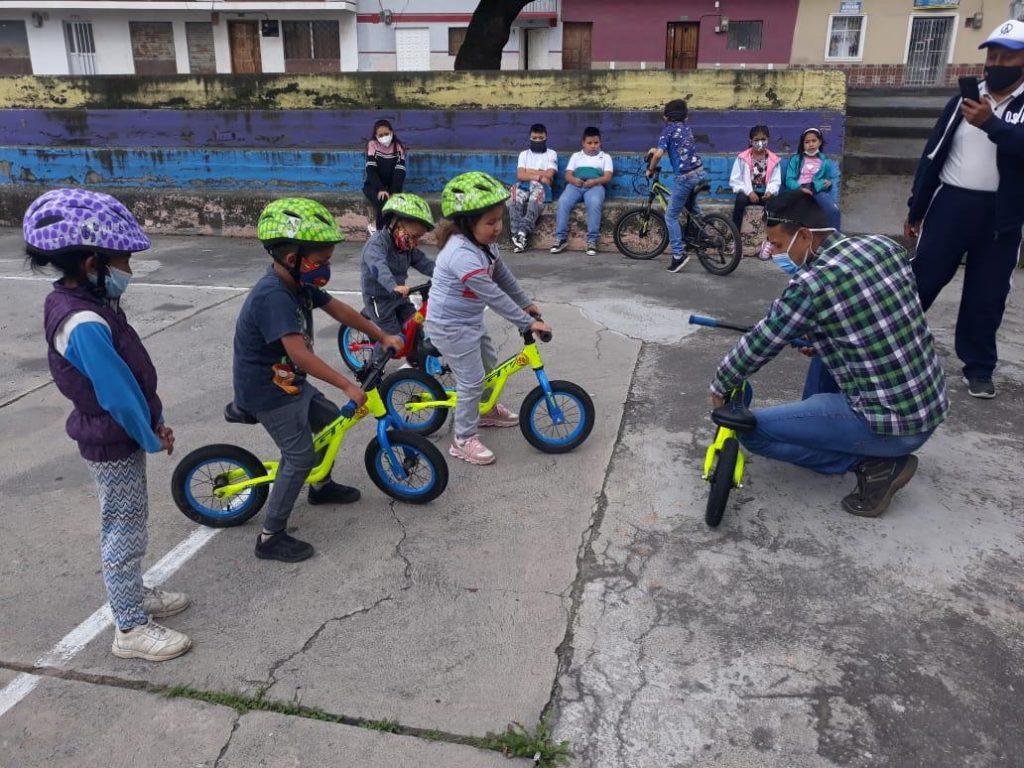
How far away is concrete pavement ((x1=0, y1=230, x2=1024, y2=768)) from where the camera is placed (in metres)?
2.49

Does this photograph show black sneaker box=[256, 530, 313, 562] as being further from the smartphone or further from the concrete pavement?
the smartphone

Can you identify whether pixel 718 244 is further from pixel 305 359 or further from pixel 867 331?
pixel 305 359

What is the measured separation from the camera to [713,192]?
1065cm

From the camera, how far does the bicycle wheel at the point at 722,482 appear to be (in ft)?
11.4

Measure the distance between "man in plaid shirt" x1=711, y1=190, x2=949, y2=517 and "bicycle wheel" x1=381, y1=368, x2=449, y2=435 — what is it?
5.68 feet

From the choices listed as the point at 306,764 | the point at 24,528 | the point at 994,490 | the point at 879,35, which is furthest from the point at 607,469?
the point at 879,35

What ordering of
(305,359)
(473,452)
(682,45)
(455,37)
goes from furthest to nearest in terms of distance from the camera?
(455,37) → (682,45) → (473,452) → (305,359)

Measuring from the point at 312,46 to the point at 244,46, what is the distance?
2.50 metres

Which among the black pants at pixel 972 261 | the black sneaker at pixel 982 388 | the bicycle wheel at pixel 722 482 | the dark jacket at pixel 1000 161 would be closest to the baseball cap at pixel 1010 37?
the dark jacket at pixel 1000 161

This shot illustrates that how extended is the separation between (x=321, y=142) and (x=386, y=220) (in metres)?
7.82

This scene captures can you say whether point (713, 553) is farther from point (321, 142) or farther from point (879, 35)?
point (879, 35)

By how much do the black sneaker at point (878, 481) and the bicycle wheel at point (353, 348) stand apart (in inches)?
137

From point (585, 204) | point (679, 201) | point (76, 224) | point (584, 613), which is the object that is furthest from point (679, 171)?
point (76, 224)

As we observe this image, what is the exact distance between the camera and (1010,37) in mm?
4418
